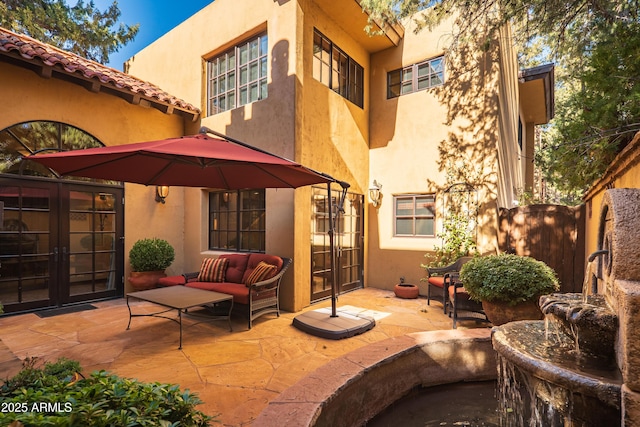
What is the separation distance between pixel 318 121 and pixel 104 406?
5671 mm

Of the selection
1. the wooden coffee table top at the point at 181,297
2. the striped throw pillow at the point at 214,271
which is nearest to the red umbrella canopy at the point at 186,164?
the striped throw pillow at the point at 214,271

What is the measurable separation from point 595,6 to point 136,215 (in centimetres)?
843

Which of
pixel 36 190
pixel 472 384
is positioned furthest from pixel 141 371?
pixel 36 190

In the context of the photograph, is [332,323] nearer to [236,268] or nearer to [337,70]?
[236,268]

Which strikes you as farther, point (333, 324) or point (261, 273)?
point (261, 273)

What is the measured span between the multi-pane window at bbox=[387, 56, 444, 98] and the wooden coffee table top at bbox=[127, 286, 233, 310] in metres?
6.20

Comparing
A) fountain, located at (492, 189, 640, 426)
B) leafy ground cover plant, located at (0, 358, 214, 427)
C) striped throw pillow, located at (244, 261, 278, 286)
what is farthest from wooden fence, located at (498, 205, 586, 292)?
leafy ground cover plant, located at (0, 358, 214, 427)

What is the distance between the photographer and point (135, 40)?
39.2 feet

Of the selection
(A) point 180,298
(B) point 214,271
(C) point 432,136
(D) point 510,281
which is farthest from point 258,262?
(C) point 432,136

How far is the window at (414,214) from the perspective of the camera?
7172 millimetres

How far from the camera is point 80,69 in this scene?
567 centimetres

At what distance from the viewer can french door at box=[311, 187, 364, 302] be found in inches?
250

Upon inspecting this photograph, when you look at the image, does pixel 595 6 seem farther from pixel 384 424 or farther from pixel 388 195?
pixel 384 424

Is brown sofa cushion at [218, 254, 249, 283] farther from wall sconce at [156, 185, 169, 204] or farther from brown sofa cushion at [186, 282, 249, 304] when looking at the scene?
wall sconce at [156, 185, 169, 204]
